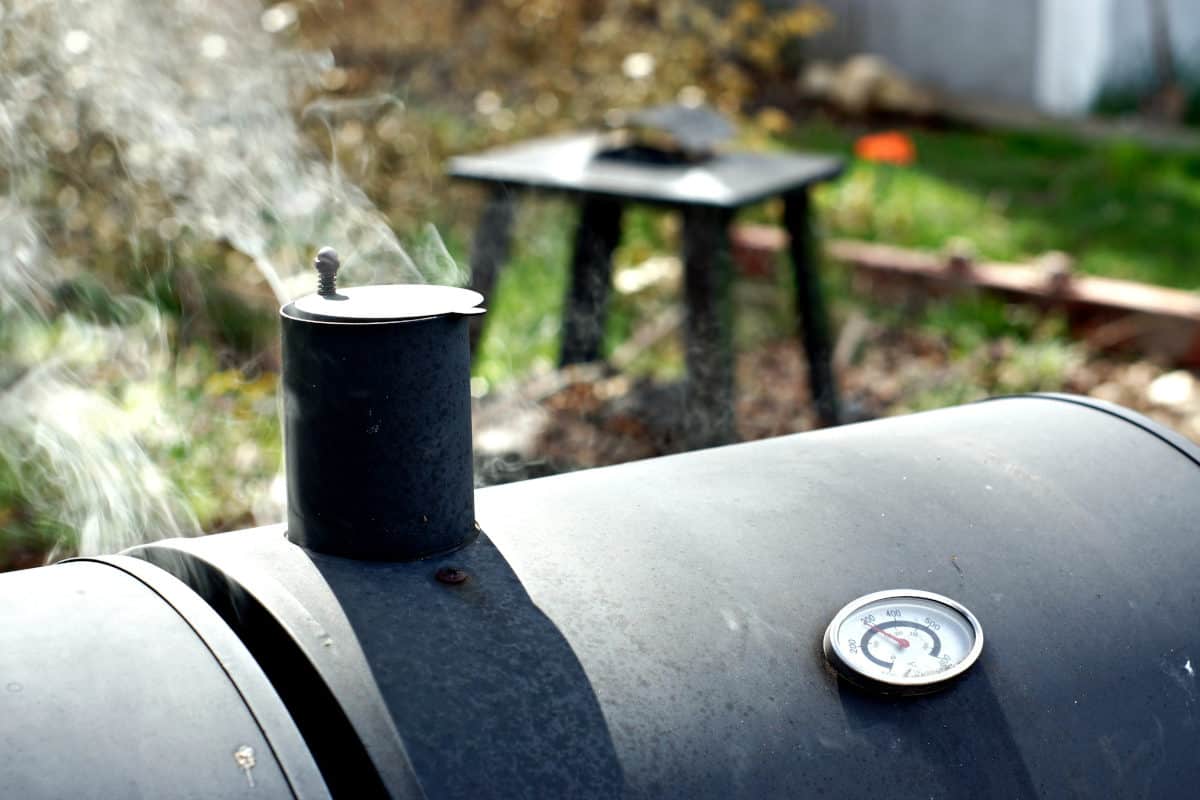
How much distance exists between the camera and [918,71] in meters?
10.0

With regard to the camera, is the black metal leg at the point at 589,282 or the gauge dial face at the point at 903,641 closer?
the gauge dial face at the point at 903,641

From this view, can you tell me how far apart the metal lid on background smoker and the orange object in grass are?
6582 millimetres

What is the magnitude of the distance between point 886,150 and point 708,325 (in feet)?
14.1

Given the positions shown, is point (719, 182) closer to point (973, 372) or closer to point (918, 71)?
point (973, 372)

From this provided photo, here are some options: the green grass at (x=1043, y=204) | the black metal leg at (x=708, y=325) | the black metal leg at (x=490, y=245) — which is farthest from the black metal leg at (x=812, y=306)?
the green grass at (x=1043, y=204)

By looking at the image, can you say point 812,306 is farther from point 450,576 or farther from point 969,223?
point 450,576

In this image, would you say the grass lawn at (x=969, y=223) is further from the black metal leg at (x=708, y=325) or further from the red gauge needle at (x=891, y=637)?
the red gauge needle at (x=891, y=637)

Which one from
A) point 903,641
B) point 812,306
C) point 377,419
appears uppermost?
point 377,419

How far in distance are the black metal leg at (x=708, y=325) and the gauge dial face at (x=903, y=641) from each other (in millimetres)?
2364

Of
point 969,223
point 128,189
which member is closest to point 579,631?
point 128,189

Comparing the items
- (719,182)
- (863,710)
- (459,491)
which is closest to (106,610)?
(459,491)

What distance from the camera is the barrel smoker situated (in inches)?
50.2

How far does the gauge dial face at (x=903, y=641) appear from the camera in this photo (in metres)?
1.46

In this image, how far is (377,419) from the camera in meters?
1.44
